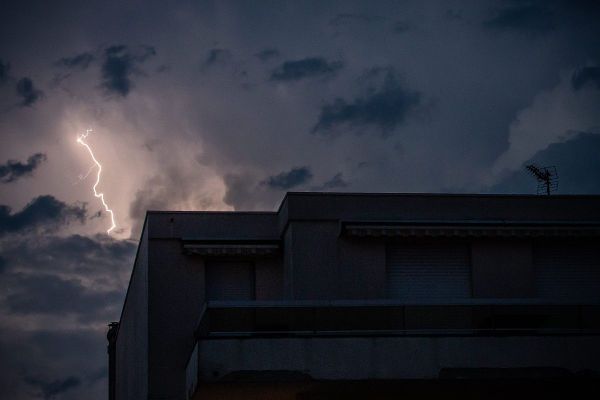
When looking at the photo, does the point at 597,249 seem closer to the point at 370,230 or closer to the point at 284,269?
the point at 370,230

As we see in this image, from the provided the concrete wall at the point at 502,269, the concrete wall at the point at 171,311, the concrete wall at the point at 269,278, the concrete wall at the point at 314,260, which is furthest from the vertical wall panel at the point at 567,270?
the concrete wall at the point at 171,311

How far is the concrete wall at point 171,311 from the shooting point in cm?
2834

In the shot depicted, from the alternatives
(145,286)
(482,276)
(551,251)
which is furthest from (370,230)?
(145,286)

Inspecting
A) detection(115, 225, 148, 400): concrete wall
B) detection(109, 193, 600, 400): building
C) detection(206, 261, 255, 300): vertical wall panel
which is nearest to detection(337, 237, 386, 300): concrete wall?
detection(109, 193, 600, 400): building

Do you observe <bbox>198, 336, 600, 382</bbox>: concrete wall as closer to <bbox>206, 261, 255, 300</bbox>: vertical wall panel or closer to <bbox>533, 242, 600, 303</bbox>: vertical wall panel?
<bbox>533, 242, 600, 303</bbox>: vertical wall panel

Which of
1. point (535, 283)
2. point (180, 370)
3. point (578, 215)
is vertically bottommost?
point (180, 370)

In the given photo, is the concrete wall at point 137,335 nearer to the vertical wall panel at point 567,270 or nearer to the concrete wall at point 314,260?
the concrete wall at point 314,260

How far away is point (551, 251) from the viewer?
91.9ft

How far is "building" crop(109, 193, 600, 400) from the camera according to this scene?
71.5 ft

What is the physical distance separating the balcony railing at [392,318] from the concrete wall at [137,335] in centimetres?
746

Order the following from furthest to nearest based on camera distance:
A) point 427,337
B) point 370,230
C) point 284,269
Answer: point 284,269 → point 370,230 → point 427,337

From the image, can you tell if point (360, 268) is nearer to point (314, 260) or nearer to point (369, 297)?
point (369, 297)

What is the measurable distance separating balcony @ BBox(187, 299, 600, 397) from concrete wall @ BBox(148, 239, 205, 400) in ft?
19.8

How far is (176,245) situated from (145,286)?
1509mm
